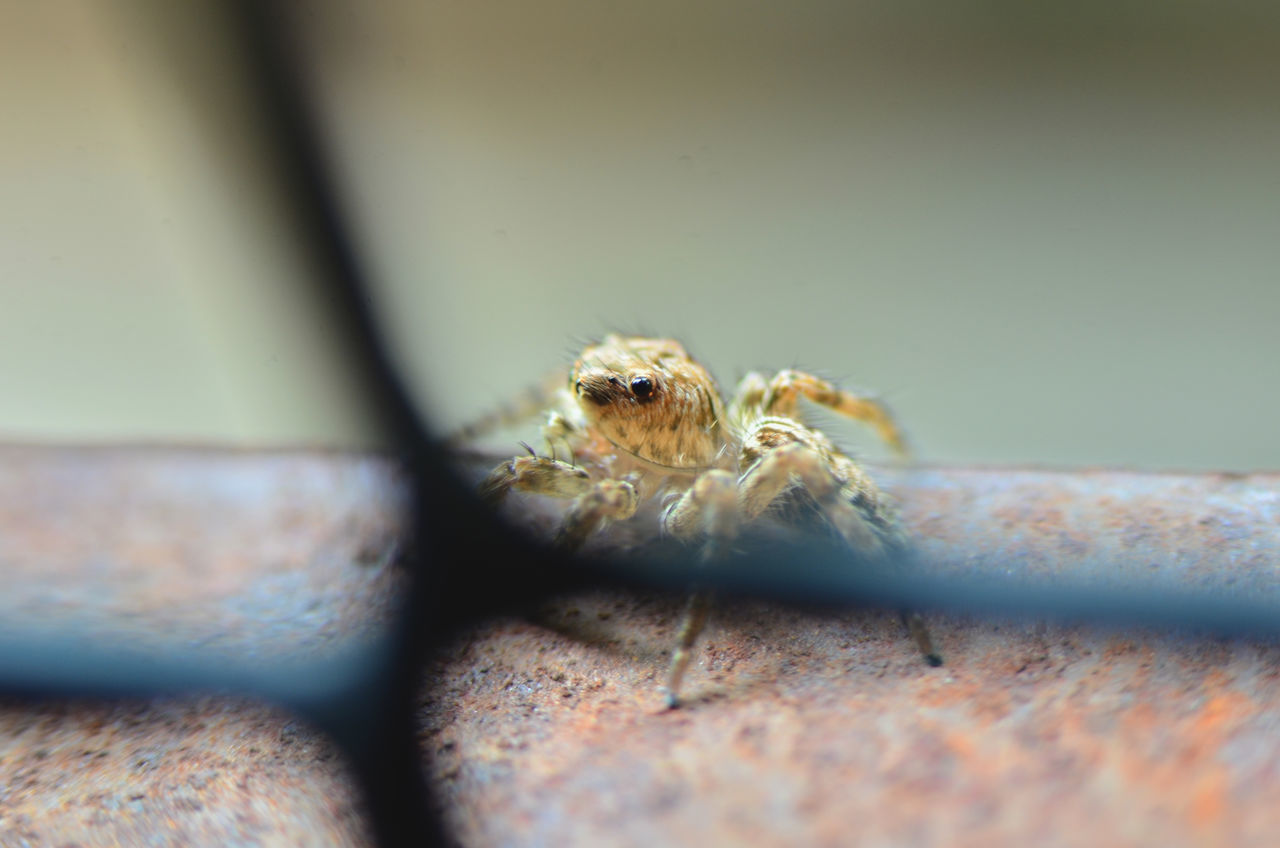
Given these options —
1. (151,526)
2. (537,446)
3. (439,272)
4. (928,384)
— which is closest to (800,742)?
(537,446)

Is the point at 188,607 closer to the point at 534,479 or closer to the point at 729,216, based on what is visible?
the point at 534,479

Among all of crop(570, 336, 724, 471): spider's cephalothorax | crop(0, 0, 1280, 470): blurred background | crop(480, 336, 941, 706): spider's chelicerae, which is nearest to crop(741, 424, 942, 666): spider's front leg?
crop(480, 336, 941, 706): spider's chelicerae

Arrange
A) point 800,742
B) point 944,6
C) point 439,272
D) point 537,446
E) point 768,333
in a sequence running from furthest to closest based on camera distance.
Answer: point 768,333, point 439,272, point 944,6, point 537,446, point 800,742

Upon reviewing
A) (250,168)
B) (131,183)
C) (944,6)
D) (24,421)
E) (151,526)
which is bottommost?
(24,421)

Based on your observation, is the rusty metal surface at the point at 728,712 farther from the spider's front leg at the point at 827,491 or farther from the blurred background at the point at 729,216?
the blurred background at the point at 729,216

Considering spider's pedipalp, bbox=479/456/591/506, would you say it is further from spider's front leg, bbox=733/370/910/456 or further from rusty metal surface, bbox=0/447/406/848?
spider's front leg, bbox=733/370/910/456

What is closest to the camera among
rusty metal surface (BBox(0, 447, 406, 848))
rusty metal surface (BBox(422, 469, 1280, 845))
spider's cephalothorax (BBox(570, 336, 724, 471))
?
rusty metal surface (BBox(422, 469, 1280, 845))

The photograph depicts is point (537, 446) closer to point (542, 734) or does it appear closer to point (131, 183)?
point (542, 734)
